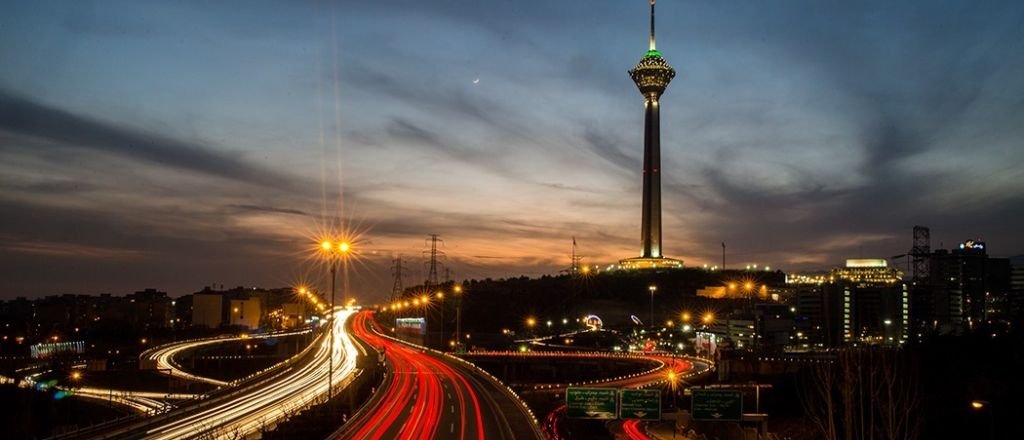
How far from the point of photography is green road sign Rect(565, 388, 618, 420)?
4141 centimetres

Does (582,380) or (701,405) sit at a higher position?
(701,405)

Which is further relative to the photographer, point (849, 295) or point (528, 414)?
point (849, 295)

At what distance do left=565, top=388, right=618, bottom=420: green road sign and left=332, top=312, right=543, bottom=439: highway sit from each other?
2459 mm

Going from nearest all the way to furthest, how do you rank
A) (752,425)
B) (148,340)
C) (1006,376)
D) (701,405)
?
(701,405)
(752,425)
(1006,376)
(148,340)

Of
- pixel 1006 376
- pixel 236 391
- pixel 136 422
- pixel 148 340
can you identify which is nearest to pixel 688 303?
pixel 148 340

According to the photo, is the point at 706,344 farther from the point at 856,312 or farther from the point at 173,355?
the point at 173,355

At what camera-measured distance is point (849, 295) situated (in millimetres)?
146750

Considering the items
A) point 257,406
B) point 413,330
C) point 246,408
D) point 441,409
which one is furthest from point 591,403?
point 413,330

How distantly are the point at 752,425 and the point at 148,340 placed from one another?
11235 cm

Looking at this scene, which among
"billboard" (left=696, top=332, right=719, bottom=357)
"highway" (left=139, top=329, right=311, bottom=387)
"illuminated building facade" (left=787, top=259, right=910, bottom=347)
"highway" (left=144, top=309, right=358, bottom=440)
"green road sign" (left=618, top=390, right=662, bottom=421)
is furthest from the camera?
"illuminated building facade" (left=787, top=259, right=910, bottom=347)

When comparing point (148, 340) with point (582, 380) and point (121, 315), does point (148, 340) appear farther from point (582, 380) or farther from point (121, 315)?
point (582, 380)

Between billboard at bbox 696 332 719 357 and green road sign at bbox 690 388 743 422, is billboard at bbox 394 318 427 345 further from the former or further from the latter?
green road sign at bbox 690 388 743 422

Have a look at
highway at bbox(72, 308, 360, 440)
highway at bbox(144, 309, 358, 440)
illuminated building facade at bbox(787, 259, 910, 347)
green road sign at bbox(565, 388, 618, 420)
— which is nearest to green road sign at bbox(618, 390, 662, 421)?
green road sign at bbox(565, 388, 618, 420)

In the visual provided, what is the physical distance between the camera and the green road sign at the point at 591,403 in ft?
136
